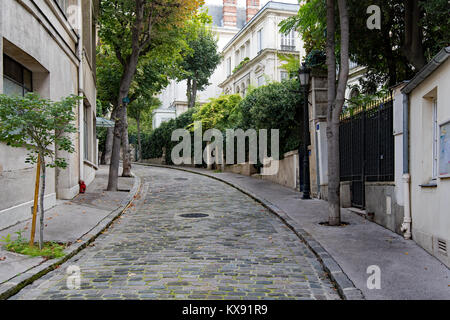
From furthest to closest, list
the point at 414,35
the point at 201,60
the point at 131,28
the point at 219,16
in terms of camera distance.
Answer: the point at 219,16, the point at 201,60, the point at 131,28, the point at 414,35

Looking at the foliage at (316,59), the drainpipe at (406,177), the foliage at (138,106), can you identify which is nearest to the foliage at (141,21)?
the foliage at (316,59)

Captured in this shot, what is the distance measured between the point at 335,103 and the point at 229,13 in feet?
154

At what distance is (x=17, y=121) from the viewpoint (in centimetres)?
637

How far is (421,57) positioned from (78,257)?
381 inches

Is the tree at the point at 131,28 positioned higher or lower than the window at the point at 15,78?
higher

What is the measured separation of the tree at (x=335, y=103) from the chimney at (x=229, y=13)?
45.8 metres

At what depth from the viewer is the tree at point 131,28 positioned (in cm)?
1570

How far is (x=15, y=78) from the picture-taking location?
10.0 m

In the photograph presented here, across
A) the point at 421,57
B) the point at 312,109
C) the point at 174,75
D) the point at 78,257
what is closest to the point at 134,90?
the point at 174,75

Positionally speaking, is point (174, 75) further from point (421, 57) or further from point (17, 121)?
point (17, 121)

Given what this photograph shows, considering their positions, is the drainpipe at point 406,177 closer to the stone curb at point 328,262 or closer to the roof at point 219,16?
the stone curb at point 328,262

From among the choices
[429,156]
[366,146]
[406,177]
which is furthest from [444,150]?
[366,146]

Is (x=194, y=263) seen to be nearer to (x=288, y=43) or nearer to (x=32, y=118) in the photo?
(x=32, y=118)

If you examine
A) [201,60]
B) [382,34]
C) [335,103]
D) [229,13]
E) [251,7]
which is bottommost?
[335,103]
